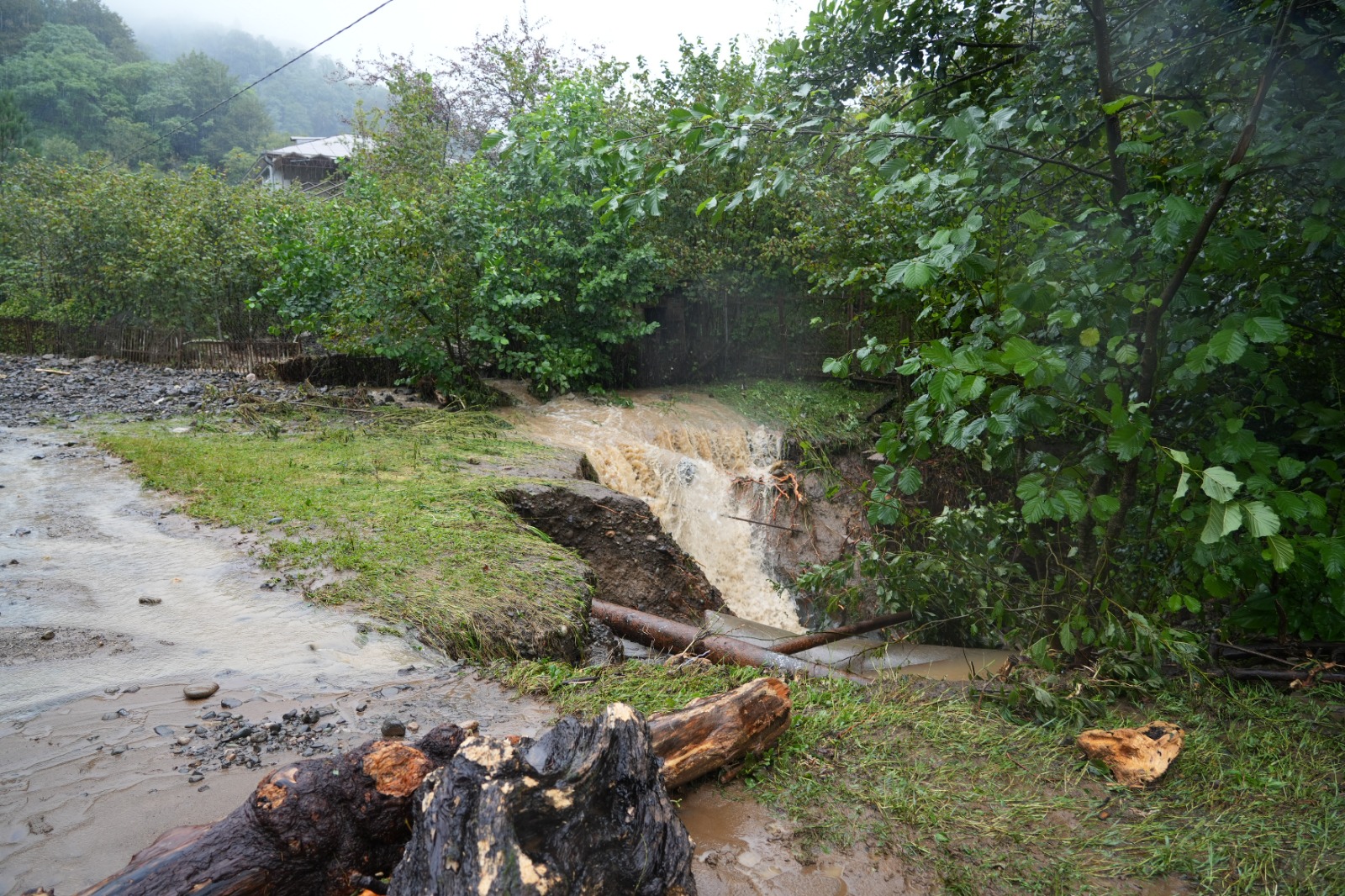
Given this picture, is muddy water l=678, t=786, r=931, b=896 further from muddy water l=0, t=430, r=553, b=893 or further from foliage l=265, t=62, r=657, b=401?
foliage l=265, t=62, r=657, b=401

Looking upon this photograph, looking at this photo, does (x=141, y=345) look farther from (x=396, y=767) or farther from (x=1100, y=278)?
(x=1100, y=278)

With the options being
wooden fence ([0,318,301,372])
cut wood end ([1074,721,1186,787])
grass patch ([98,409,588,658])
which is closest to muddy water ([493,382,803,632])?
grass patch ([98,409,588,658])

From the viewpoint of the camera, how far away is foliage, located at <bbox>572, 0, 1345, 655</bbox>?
104 inches

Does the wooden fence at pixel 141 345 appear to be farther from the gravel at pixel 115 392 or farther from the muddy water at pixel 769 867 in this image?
the muddy water at pixel 769 867

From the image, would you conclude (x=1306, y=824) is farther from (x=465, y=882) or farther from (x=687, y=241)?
(x=687, y=241)

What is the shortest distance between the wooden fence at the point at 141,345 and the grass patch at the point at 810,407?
25.4ft

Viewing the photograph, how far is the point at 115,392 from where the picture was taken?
37.2 feet

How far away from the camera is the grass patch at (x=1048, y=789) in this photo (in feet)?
7.78

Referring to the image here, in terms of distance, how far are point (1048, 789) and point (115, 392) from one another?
1267cm

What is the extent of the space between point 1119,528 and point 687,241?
37.7 feet

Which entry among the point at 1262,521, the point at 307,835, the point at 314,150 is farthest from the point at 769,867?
the point at 314,150

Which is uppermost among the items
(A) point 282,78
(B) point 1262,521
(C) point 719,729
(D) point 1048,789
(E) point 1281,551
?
(A) point 282,78

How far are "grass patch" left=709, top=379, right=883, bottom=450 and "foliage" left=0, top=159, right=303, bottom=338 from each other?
9533mm

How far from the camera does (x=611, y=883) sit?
77.9 inches
